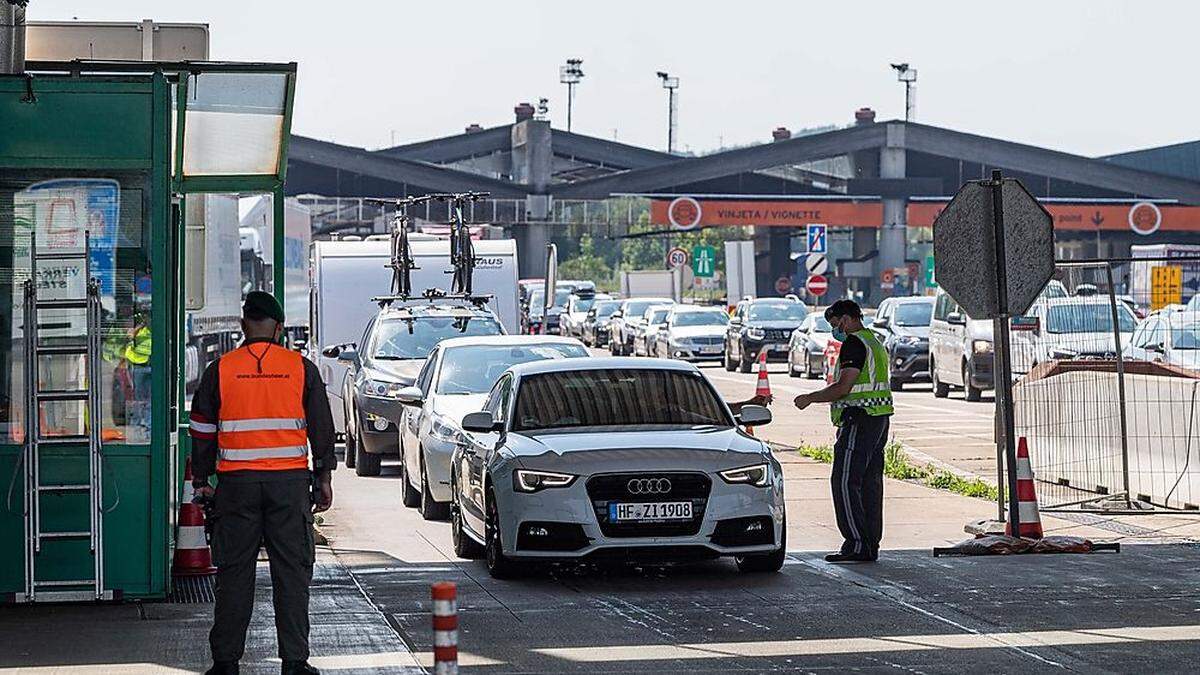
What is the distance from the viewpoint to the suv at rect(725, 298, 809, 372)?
47.2 meters

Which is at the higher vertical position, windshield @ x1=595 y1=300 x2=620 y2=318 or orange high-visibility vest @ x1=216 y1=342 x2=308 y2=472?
windshield @ x1=595 y1=300 x2=620 y2=318

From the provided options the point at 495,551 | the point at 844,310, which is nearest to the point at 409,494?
the point at 495,551

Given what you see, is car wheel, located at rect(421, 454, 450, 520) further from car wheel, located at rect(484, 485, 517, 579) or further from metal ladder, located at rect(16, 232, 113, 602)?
metal ladder, located at rect(16, 232, 113, 602)

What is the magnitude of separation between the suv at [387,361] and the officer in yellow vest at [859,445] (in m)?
7.90

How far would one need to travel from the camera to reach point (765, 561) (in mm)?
13000

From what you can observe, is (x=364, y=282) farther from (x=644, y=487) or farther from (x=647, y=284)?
(x=647, y=284)

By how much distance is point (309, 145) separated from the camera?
76188 mm

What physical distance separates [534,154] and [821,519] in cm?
6363

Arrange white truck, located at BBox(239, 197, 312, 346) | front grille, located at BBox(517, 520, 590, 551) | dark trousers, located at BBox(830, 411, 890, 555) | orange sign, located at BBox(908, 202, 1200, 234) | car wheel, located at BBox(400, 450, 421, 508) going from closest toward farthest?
front grille, located at BBox(517, 520, 590, 551) → dark trousers, located at BBox(830, 411, 890, 555) → car wheel, located at BBox(400, 450, 421, 508) → white truck, located at BBox(239, 197, 312, 346) → orange sign, located at BBox(908, 202, 1200, 234)

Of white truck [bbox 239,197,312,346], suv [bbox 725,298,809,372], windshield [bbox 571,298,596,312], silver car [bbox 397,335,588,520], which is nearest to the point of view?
silver car [bbox 397,335,588,520]

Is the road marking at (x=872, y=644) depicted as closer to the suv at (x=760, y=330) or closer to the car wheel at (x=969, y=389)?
the car wheel at (x=969, y=389)

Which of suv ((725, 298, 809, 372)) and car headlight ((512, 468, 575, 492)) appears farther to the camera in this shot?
suv ((725, 298, 809, 372))

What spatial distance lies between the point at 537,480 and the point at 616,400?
1.45 m

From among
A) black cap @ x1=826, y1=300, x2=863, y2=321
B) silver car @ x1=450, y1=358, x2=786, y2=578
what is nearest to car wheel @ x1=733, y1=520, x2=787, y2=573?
silver car @ x1=450, y1=358, x2=786, y2=578
